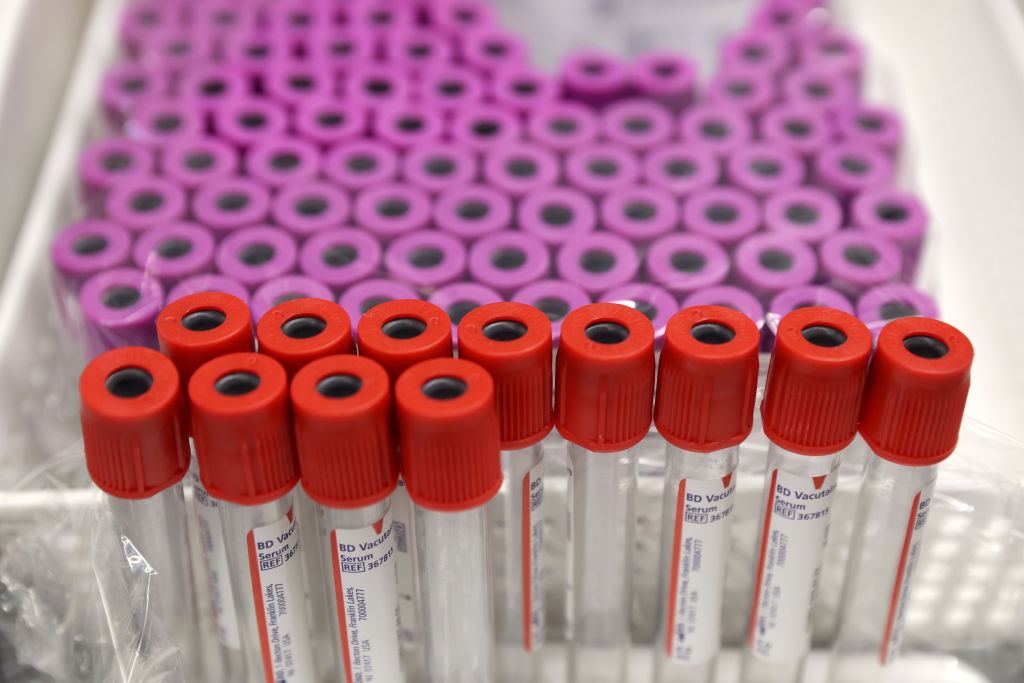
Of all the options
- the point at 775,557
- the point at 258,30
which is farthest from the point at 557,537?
the point at 258,30

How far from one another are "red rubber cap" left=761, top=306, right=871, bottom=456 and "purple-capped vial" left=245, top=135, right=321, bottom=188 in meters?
0.61

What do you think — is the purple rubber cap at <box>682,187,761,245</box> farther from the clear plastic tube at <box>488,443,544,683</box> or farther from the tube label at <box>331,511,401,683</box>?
the tube label at <box>331,511,401,683</box>

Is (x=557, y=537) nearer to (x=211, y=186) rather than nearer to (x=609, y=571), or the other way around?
(x=609, y=571)

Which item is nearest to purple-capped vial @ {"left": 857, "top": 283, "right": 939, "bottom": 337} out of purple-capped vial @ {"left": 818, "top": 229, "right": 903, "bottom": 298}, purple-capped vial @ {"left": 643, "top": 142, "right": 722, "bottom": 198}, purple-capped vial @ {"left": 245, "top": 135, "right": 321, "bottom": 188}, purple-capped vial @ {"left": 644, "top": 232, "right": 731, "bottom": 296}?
purple-capped vial @ {"left": 818, "top": 229, "right": 903, "bottom": 298}

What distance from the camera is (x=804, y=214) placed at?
113 centimetres

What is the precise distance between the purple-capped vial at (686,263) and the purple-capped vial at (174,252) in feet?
1.42

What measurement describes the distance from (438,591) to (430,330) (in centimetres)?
20

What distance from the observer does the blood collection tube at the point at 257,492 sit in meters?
0.71

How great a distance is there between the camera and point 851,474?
904 millimetres

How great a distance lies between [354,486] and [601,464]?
205mm

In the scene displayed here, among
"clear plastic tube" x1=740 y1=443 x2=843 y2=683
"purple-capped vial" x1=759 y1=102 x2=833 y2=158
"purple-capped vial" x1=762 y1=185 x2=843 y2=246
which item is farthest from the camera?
"purple-capped vial" x1=759 y1=102 x2=833 y2=158

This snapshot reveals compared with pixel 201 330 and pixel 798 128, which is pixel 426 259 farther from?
pixel 798 128

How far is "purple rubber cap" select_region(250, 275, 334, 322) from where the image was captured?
3.31 feet

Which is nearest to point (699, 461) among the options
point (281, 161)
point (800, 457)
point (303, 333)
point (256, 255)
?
point (800, 457)
